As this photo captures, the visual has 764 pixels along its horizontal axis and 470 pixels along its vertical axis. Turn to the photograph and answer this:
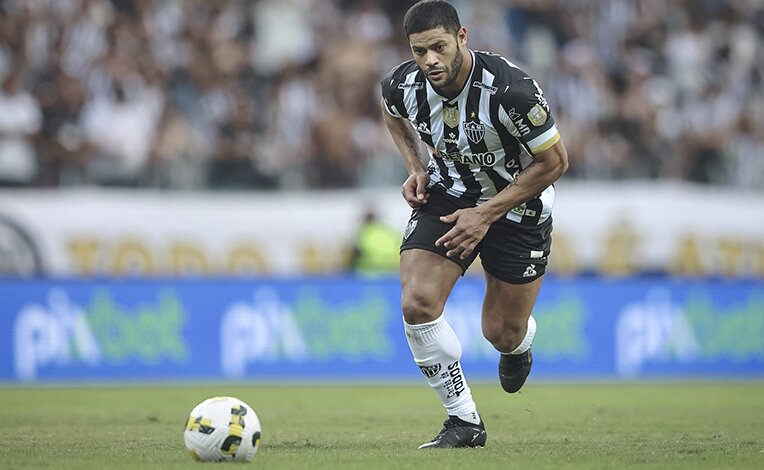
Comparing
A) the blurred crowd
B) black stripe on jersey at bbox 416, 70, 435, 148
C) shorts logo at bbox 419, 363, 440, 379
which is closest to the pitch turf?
shorts logo at bbox 419, 363, 440, 379

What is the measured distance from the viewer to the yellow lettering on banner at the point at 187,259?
15805 mm

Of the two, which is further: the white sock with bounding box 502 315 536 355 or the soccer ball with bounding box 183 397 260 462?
the white sock with bounding box 502 315 536 355

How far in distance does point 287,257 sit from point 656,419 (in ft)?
23.9

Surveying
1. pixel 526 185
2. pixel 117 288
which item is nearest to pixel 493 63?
pixel 526 185

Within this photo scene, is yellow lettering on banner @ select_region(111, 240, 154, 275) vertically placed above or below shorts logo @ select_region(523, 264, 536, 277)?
below

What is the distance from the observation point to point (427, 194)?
26.0ft

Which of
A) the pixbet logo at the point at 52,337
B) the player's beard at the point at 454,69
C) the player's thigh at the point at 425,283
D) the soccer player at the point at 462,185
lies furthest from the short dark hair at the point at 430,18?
the pixbet logo at the point at 52,337

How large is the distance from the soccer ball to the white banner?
30.3ft

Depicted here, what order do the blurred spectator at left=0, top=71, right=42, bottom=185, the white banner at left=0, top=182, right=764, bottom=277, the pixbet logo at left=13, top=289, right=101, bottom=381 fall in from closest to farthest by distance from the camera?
the pixbet logo at left=13, top=289, right=101, bottom=381 < the blurred spectator at left=0, top=71, right=42, bottom=185 < the white banner at left=0, top=182, right=764, bottom=277

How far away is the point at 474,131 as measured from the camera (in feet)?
24.5

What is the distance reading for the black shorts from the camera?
7.83 meters

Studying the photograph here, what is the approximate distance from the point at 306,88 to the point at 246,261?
2.59 metres

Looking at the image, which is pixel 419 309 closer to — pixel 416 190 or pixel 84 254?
pixel 416 190

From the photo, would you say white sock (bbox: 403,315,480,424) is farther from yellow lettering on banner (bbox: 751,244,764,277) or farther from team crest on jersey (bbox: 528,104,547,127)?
yellow lettering on banner (bbox: 751,244,764,277)
